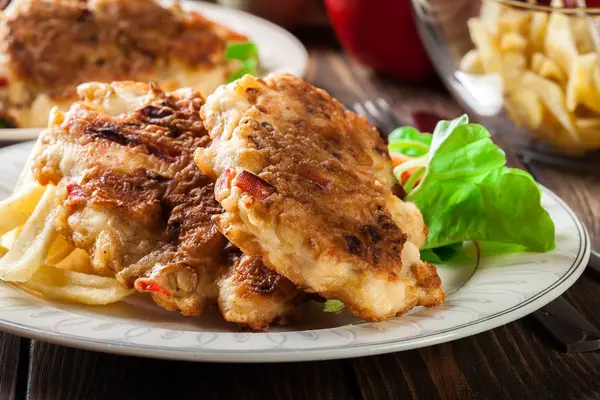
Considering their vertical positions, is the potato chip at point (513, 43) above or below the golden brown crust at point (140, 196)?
below

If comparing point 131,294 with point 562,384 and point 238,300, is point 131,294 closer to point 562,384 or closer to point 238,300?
point 238,300

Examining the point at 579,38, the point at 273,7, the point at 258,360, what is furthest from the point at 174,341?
the point at 273,7

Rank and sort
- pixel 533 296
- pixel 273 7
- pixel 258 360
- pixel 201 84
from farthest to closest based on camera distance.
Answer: pixel 273 7 → pixel 201 84 → pixel 533 296 → pixel 258 360

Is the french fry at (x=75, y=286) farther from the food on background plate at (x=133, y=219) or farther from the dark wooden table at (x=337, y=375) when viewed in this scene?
the dark wooden table at (x=337, y=375)

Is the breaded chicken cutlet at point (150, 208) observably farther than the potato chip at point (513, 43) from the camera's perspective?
No

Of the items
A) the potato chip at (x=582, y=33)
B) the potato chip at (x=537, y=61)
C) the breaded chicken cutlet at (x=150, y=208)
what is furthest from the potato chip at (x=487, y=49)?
the breaded chicken cutlet at (x=150, y=208)
